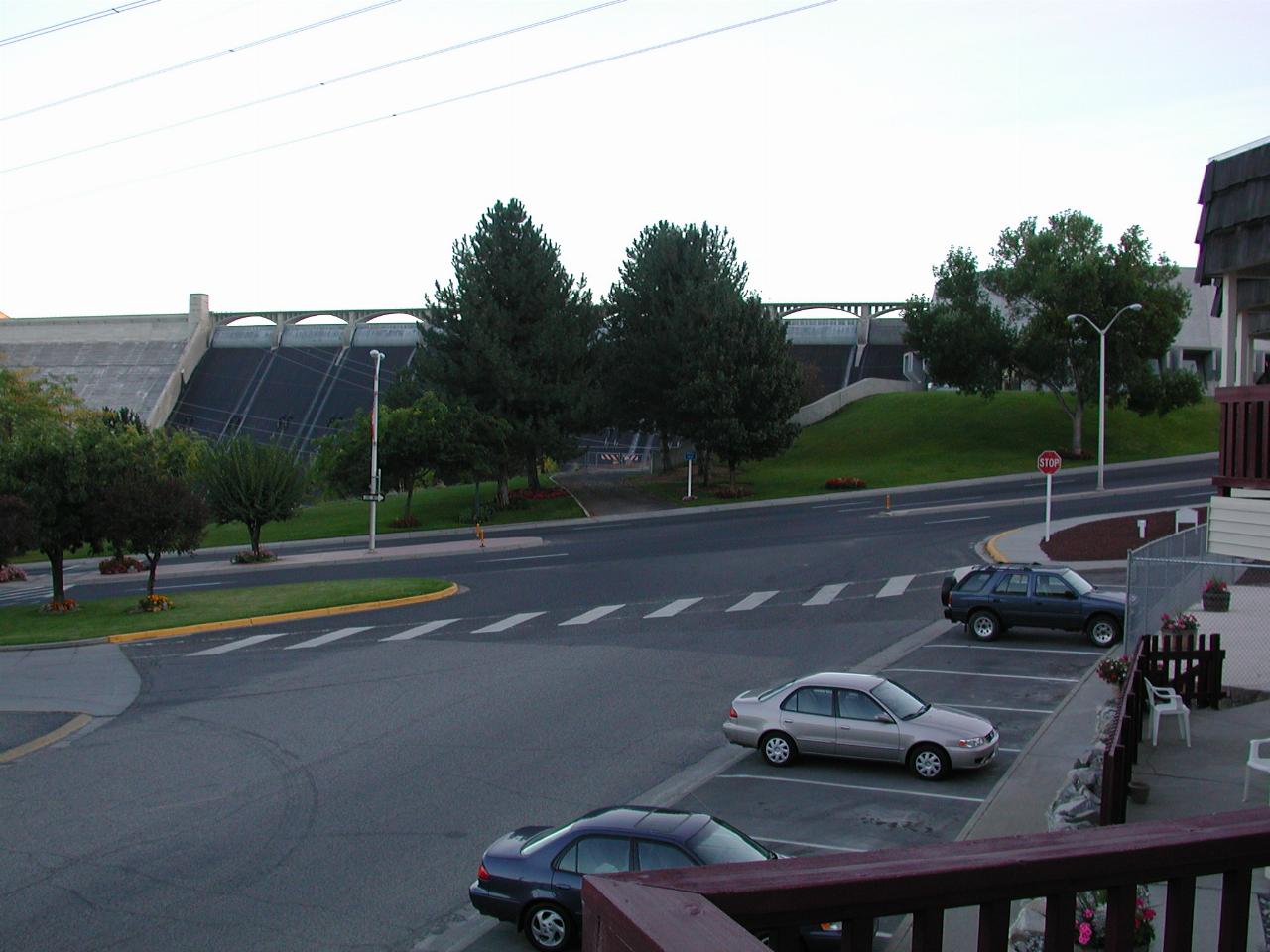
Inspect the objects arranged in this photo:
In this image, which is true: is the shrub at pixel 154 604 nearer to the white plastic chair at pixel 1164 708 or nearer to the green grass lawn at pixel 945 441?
the white plastic chair at pixel 1164 708

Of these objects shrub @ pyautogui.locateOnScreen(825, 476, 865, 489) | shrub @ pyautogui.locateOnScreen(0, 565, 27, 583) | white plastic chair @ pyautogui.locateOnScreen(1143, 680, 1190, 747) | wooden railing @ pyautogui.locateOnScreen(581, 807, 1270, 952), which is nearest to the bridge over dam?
shrub @ pyautogui.locateOnScreen(825, 476, 865, 489)

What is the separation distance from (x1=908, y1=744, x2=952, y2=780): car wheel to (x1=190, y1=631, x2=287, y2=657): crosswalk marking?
16.7 m

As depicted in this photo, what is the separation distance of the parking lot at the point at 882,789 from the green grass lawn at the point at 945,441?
3471cm

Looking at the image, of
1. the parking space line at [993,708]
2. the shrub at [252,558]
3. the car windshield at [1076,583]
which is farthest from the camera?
the shrub at [252,558]

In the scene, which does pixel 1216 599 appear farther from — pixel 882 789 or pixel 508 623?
pixel 508 623

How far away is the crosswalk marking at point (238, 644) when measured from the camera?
25.4 m

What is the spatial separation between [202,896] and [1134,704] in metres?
11.0

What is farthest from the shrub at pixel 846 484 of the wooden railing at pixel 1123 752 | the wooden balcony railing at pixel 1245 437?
the wooden balcony railing at pixel 1245 437

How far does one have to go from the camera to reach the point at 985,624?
23.9 meters

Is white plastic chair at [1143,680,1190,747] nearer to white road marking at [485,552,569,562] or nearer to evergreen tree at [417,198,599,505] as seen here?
white road marking at [485,552,569,562]

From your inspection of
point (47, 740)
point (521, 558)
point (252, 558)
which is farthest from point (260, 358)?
point (47, 740)

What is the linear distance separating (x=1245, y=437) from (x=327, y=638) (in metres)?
20.4

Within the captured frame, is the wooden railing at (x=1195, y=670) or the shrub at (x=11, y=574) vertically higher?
the wooden railing at (x=1195, y=670)

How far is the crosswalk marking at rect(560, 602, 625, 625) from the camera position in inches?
1070
